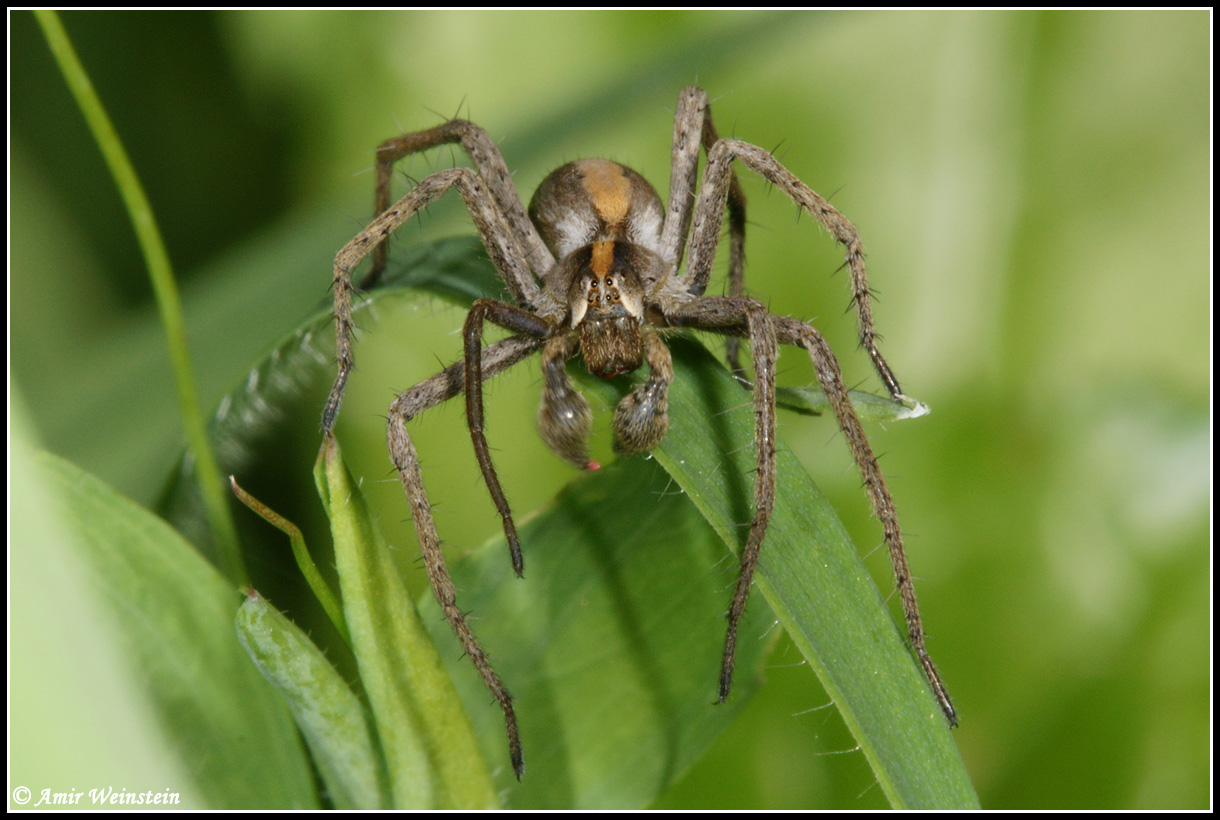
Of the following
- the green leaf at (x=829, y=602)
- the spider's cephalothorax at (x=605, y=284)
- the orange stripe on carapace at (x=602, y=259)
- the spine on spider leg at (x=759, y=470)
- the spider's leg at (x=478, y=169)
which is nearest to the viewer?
the green leaf at (x=829, y=602)

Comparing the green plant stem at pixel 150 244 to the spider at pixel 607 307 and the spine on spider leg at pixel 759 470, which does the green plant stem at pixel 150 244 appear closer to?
the spider at pixel 607 307

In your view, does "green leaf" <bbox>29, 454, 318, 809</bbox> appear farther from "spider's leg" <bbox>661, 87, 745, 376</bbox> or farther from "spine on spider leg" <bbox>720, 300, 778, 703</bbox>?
"spider's leg" <bbox>661, 87, 745, 376</bbox>

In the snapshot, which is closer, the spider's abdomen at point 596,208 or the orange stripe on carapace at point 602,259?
the orange stripe on carapace at point 602,259

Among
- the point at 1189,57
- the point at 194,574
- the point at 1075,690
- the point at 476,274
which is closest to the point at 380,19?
the point at 476,274

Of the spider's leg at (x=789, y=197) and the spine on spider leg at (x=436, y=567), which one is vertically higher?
the spider's leg at (x=789, y=197)

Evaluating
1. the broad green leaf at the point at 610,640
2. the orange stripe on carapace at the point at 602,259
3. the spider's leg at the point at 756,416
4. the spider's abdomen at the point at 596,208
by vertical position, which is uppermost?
the spider's abdomen at the point at 596,208

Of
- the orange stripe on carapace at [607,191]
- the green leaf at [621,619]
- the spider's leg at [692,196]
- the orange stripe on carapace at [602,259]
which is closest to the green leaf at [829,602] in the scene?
the green leaf at [621,619]

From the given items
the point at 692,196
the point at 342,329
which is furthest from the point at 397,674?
the point at 692,196
